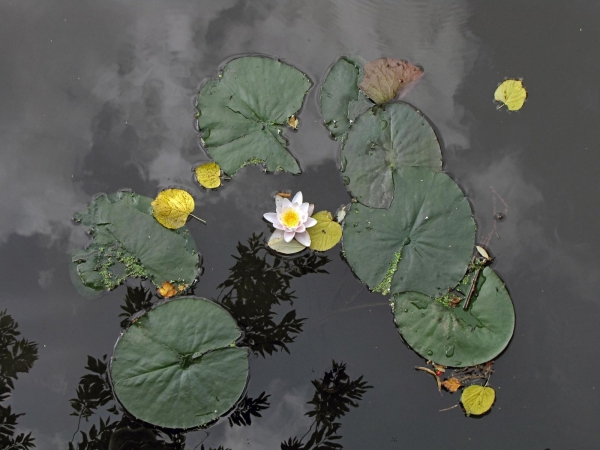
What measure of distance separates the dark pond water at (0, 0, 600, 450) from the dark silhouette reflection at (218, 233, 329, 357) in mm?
67

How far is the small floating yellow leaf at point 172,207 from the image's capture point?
3.52 metres

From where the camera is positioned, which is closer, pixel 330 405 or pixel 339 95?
pixel 330 405

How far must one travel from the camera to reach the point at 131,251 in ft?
11.4

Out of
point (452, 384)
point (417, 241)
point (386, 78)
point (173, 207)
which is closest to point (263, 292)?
point (173, 207)

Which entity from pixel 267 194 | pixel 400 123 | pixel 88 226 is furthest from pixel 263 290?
pixel 400 123

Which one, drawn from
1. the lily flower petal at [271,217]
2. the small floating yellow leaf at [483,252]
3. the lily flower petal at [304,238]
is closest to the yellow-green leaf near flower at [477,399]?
the small floating yellow leaf at [483,252]

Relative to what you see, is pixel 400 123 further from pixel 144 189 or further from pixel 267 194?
pixel 144 189

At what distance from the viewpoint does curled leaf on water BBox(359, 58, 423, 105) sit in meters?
3.69

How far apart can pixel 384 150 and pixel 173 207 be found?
166 centimetres

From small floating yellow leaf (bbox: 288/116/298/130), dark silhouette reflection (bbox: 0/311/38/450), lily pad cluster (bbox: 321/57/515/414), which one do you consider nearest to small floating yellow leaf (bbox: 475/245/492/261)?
lily pad cluster (bbox: 321/57/515/414)

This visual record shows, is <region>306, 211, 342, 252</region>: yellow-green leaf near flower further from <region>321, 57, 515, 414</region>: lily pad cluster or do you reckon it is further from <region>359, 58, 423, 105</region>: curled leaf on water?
<region>359, 58, 423, 105</region>: curled leaf on water

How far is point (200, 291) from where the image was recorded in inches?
141

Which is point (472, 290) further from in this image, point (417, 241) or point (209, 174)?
point (209, 174)

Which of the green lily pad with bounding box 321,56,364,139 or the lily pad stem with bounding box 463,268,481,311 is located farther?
the green lily pad with bounding box 321,56,364,139
